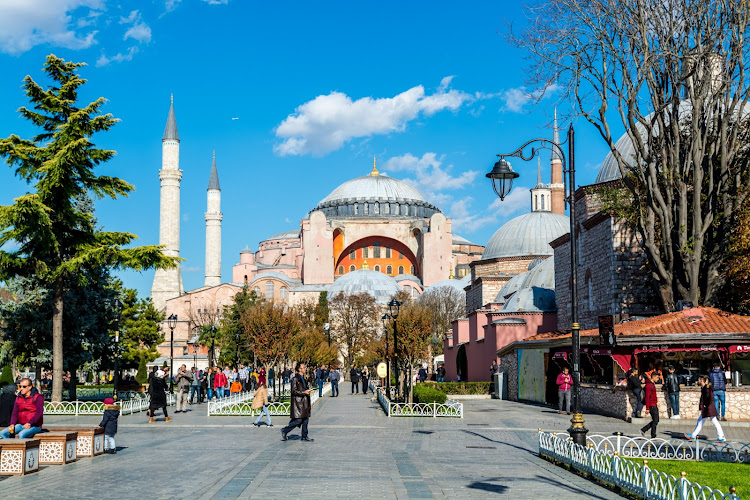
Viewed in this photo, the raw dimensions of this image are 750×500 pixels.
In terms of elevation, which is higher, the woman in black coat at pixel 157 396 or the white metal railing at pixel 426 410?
the woman in black coat at pixel 157 396

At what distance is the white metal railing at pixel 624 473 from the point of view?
19.7 feet

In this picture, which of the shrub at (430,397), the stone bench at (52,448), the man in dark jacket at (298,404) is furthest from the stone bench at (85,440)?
the shrub at (430,397)

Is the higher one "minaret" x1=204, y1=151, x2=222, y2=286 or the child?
"minaret" x1=204, y1=151, x2=222, y2=286

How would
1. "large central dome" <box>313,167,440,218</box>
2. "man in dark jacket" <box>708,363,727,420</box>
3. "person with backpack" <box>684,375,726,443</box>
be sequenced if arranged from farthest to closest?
"large central dome" <box>313,167,440,218</box> < "man in dark jacket" <box>708,363,727,420</box> < "person with backpack" <box>684,375,726,443</box>

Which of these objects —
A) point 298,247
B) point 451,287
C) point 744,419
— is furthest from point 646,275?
point 298,247

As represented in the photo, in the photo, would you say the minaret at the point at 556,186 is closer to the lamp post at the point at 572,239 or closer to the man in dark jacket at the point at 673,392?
the man in dark jacket at the point at 673,392

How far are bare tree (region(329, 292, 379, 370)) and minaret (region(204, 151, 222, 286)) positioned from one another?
20.1 metres

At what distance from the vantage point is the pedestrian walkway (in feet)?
A: 25.0

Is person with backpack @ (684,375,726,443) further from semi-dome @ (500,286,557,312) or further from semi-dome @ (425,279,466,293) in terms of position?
semi-dome @ (425,279,466,293)

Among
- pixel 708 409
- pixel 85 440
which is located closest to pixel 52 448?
pixel 85 440

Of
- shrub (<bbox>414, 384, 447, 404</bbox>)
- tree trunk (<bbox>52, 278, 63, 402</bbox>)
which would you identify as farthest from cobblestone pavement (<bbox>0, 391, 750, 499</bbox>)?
tree trunk (<bbox>52, 278, 63, 402</bbox>)

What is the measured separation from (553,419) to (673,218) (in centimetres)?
609

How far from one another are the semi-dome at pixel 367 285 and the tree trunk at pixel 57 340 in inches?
1818

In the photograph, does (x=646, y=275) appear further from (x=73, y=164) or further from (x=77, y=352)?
(x=77, y=352)
